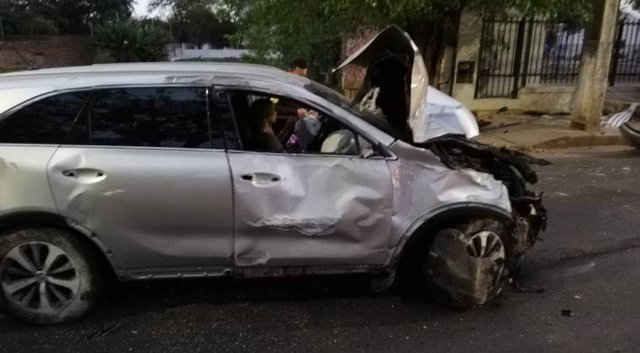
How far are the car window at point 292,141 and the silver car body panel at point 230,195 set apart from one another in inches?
2.4

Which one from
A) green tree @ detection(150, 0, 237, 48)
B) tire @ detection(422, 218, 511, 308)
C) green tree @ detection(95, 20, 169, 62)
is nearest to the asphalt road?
tire @ detection(422, 218, 511, 308)

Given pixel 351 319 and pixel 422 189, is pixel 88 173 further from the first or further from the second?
pixel 422 189

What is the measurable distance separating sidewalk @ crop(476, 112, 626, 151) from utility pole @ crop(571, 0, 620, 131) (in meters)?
0.34

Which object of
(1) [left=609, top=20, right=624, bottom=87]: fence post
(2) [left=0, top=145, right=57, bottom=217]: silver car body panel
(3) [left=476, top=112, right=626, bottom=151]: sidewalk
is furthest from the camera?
(1) [left=609, top=20, right=624, bottom=87]: fence post

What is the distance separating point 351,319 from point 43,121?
7.46ft

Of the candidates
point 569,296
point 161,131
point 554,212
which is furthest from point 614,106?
point 161,131

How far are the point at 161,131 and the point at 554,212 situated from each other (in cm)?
435

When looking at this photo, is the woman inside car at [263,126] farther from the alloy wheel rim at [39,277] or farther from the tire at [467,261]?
the alloy wheel rim at [39,277]

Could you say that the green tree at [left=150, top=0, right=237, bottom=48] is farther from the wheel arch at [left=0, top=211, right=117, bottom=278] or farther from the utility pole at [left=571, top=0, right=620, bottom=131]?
the wheel arch at [left=0, top=211, right=117, bottom=278]

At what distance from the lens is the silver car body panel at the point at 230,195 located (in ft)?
10.7

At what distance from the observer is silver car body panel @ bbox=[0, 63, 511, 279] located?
327cm

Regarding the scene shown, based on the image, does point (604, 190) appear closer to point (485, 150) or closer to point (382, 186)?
point (485, 150)

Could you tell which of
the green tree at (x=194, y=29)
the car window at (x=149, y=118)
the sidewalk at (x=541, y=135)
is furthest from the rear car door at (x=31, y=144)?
the green tree at (x=194, y=29)

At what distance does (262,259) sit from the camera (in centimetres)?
350
